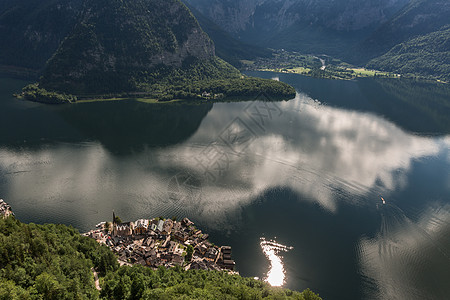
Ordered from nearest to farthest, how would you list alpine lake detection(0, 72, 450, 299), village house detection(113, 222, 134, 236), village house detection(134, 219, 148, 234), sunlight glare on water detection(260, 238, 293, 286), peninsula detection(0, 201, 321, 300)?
peninsula detection(0, 201, 321, 300), sunlight glare on water detection(260, 238, 293, 286), alpine lake detection(0, 72, 450, 299), village house detection(113, 222, 134, 236), village house detection(134, 219, 148, 234)

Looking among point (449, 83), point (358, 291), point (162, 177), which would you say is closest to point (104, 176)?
point (162, 177)

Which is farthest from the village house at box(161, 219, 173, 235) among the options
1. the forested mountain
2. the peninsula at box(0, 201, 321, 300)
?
the forested mountain

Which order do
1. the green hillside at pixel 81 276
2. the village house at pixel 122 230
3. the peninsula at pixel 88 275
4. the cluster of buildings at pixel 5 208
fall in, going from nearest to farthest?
the green hillside at pixel 81 276 → the peninsula at pixel 88 275 → the village house at pixel 122 230 → the cluster of buildings at pixel 5 208

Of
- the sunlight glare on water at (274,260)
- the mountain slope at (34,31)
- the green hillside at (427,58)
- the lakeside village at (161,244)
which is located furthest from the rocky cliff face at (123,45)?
the green hillside at (427,58)

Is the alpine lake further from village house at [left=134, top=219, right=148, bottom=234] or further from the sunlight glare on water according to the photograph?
village house at [left=134, top=219, right=148, bottom=234]

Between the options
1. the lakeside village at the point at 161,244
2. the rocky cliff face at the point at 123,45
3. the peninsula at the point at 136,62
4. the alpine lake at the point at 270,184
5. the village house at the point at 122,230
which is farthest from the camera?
the rocky cliff face at the point at 123,45

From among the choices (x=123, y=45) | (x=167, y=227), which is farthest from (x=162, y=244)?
(x=123, y=45)

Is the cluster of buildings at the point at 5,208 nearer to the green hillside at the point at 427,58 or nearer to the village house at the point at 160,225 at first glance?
the village house at the point at 160,225

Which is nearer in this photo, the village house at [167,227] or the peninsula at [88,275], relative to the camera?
the peninsula at [88,275]
